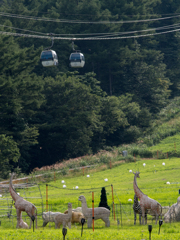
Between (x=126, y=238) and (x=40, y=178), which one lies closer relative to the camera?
(x=126, y=238)

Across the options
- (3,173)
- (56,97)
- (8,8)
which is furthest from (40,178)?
(8,8)

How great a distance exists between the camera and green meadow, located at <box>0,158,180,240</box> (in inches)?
738

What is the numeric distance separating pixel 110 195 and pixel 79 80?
1672 inches

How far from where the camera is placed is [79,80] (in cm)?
7250

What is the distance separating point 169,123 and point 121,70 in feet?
54.6

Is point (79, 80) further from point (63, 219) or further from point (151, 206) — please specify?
point (151, 206)

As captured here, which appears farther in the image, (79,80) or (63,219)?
(79,80)


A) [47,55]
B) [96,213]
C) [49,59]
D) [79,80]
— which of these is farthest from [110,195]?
[79,80]

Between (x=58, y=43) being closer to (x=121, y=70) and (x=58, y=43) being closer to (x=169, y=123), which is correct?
(x=121, y=70)

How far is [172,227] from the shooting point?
19906 mm

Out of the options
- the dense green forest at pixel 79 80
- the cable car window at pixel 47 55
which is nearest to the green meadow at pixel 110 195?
the cable car window at pixel 47 55

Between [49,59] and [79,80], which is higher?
[49,59]

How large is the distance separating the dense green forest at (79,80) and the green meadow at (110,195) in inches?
477

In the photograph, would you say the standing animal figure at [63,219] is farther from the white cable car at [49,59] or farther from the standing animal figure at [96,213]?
the white cable car at [49,59]
